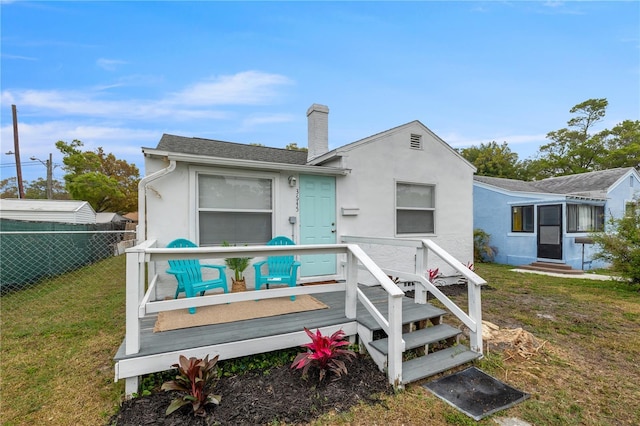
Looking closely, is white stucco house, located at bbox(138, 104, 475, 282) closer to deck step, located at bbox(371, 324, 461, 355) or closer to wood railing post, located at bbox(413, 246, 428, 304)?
wood railing post, located at bbox(413, 246, 428, 304)

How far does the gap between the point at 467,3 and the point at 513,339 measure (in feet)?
25.4

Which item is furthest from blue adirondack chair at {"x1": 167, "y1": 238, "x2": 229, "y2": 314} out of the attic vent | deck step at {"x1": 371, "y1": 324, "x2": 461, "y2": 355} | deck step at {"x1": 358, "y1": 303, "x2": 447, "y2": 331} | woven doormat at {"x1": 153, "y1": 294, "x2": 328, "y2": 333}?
the attic vent

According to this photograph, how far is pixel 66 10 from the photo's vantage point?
593cm

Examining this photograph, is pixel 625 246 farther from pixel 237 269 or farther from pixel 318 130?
pixel 237 269

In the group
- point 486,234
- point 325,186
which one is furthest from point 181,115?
point 486,234

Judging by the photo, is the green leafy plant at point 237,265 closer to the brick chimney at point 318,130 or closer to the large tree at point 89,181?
the brick chimney at point 318,130

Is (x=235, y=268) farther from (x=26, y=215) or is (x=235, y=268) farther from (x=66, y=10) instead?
(x=26, y=215)

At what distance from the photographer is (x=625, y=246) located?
6.85 m

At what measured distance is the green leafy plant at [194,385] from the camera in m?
2.17

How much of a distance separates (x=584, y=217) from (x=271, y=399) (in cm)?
1383

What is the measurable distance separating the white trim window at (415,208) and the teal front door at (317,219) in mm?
1633

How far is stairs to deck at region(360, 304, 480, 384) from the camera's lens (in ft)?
9.34

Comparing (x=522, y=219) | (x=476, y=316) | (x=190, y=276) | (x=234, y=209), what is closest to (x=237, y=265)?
(x=190, y=276)

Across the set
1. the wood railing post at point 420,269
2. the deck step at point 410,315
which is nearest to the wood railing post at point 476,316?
the deck step at point 410,315
